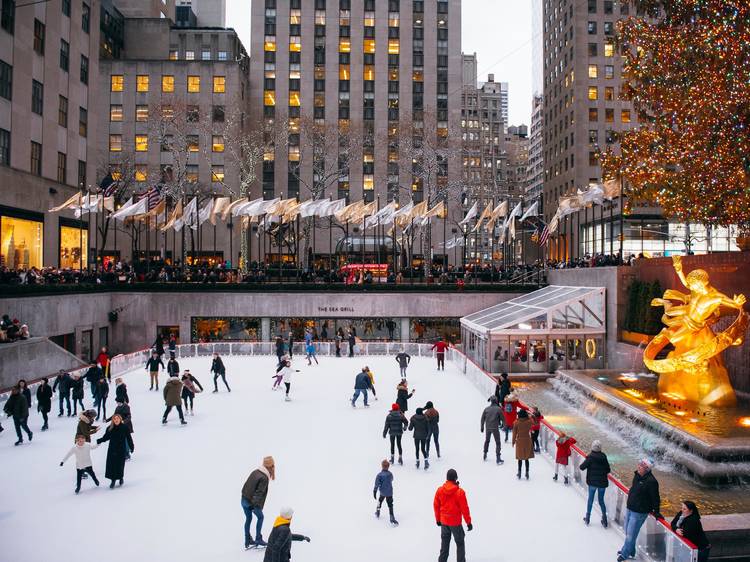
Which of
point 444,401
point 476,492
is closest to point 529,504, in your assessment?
point 476,492

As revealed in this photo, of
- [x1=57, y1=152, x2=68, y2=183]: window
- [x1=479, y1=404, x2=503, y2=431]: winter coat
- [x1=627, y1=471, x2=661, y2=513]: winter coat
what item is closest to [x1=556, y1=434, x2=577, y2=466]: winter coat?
[x1=479, y1=404, x2=503, y2=431]: winter coat

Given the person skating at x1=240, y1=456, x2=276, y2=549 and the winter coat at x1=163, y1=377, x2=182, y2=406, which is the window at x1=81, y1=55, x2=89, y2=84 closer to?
the winter coat at x1=163, y1=377, x2=182, y2=406

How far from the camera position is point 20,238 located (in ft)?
99.7

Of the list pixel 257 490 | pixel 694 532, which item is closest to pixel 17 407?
pixel 257 490

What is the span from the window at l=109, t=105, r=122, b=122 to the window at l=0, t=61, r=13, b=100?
93.8 ft

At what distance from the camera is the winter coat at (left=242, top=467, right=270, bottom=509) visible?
7598mm

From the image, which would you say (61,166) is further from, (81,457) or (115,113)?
(81,457)

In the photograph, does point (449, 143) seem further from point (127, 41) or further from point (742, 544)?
point (742, 544)

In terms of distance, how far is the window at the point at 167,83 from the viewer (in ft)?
184

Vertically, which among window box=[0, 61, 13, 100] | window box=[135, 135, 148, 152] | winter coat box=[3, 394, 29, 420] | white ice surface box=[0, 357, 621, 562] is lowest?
white ice surface box=[0, 357, 621, 562]

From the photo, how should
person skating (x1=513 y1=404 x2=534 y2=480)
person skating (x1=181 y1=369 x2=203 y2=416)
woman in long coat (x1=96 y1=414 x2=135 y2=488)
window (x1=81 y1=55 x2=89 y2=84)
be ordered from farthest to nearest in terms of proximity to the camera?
1. window (x1=81 y1=55 x2=89 y2=84)
2. person skating (x1=181 y1=369 x2=203 y2=416)
3. person skating (x1=513 y1=404 x2=534 y2=480)
4. woman in long coat (x1=96 y1=414 x2=135 y2=488)

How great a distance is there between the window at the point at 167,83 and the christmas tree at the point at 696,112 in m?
45.9

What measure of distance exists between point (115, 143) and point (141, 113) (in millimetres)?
4029

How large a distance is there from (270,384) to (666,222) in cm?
4590
